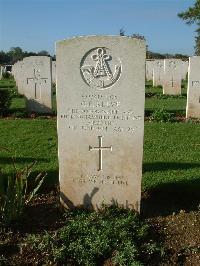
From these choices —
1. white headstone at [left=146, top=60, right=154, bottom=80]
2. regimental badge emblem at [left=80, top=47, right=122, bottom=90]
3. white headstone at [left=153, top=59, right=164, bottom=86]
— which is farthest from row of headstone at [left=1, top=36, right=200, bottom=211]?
white headstone at [left=146, top=60, right=154, bottom=80]

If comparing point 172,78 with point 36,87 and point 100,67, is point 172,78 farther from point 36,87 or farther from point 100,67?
point 100,67

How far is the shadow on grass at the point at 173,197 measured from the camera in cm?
529

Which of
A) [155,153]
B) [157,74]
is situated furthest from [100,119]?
[157,74]

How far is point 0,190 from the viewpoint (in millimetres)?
4449

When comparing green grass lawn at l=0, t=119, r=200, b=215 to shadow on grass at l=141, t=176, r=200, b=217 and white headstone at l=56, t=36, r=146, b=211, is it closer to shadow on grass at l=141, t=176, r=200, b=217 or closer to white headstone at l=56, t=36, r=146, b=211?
shadow on grass at l=141, t=176, r=200, b=217

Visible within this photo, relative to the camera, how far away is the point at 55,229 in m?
4.52

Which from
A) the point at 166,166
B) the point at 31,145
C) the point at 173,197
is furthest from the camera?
the point at 31,145

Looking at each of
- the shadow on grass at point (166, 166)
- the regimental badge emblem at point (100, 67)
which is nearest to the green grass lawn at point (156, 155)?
the shadow on grass at point (166, 166)

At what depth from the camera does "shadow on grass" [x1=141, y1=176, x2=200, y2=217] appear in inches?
208

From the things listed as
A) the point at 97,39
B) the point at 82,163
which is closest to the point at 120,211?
the point at 82,163

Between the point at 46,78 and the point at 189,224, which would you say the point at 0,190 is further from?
the point at 46,78

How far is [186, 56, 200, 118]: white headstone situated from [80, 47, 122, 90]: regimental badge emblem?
7.05 m

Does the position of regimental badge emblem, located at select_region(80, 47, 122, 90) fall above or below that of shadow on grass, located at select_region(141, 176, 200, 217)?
above

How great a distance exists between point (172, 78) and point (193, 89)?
6.21m
